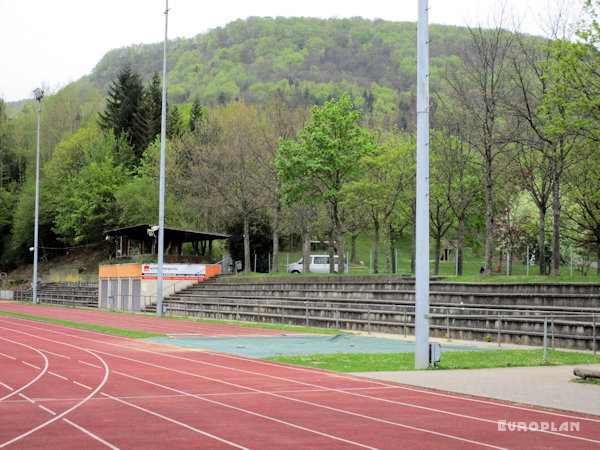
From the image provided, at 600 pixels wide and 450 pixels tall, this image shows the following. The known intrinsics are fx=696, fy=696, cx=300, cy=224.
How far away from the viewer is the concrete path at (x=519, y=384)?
37.5 ft

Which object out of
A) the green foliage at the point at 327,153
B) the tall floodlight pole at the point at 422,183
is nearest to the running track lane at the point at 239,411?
the tall floodlight pole at the point at 422,183

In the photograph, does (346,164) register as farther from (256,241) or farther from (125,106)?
(125,106)

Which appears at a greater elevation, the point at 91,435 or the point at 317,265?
the point at 317,265

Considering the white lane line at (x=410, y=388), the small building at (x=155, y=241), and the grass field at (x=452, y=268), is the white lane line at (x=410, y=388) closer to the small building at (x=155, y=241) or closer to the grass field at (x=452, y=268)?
the grass field at (x=452, y=268)

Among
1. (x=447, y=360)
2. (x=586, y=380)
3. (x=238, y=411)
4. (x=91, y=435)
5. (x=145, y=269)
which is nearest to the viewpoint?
(x=91, y=435)

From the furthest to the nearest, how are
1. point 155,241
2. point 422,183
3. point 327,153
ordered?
point 155,241, point 327,153, point 422,183

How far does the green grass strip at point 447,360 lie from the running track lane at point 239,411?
121 cm

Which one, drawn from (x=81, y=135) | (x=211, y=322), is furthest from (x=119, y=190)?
(x=211, y=322)

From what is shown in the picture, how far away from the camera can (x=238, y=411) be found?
35.1ft

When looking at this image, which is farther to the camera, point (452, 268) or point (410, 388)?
point (452, 268)

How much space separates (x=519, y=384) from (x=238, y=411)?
587 cm

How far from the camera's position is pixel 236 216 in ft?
192

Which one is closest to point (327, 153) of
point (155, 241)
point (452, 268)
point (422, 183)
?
point (155, 241)

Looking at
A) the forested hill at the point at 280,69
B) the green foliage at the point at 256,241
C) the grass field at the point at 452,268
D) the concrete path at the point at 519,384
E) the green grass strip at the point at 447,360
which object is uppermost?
the forested hill at the point at 280,69
